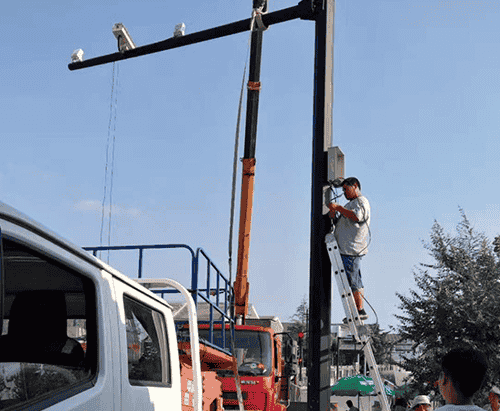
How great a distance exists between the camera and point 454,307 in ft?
53.6

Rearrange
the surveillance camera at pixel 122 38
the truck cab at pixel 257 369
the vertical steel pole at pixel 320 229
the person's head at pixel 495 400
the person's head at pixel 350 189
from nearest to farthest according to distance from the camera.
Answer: the vertical steel pole at pixel 320 229 < the person's head at pixel 350 189 < the person's head at pixel 495 400 < the truck cab at pixel 257 369 < the surveillance camera at pixel 122 38

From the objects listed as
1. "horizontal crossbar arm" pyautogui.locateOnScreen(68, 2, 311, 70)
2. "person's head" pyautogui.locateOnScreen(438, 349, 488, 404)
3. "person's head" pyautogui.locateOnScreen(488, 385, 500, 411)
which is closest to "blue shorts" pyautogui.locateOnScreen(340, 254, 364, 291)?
"person's head" pyautogui.locateOnScreen(488, 385, 500, 411)

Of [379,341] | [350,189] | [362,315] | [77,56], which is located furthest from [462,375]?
[77,56]

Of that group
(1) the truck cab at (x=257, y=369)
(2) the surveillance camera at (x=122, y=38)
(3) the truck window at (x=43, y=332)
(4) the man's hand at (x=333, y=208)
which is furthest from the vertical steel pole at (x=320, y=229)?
(2) the surveillance camera at (x=122, y=38)

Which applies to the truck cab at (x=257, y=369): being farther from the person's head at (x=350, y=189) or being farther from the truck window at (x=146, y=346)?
the truck window at (x=146, y=346)

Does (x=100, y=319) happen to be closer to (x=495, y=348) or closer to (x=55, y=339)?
(x=55, y=339)

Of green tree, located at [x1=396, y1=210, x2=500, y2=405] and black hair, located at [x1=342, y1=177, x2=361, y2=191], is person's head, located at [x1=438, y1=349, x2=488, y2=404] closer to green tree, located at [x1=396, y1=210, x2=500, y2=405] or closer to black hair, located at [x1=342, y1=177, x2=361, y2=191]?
black hair, located at [x1=342, y1=177, x2=361, y2=191]

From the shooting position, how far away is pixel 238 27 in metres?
9.86

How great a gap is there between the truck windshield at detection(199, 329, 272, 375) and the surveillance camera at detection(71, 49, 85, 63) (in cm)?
624

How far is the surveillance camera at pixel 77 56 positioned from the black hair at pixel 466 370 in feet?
36.2

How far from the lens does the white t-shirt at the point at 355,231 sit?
6.32 metres

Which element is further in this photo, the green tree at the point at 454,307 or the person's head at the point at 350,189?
the green tree at the point at 454,307

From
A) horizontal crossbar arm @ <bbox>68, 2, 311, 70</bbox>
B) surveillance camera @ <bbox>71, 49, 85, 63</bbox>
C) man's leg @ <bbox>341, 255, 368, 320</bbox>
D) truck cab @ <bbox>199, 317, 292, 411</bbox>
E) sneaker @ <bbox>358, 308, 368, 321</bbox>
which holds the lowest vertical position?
truck cab @ <bbox>199, 317, 292, 411</bbox>

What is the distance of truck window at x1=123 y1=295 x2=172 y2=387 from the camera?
306cm
